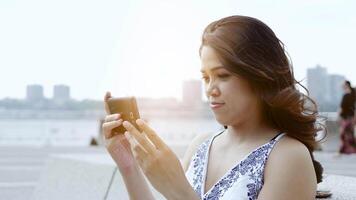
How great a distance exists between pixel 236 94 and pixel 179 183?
1.08 ft

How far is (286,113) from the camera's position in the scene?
1976 millimetres

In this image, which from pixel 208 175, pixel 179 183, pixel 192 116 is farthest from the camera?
pixel 192 116

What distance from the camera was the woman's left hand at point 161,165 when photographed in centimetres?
178

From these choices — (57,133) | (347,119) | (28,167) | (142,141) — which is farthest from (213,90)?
(57,133)

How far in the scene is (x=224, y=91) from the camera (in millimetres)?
1913

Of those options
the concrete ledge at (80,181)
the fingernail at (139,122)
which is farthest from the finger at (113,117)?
the concrete ledge at (80,181)

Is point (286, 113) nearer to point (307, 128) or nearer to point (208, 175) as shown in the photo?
point (307, 128)

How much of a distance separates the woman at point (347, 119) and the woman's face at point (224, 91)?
935 cm

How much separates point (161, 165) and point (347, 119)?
10.5 m

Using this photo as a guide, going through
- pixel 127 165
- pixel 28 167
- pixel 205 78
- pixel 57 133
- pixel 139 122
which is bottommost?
pixel 57 133

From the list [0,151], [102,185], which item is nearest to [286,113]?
[102,185]

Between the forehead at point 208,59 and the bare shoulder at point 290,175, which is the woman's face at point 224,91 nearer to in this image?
the forehead at point 208,59

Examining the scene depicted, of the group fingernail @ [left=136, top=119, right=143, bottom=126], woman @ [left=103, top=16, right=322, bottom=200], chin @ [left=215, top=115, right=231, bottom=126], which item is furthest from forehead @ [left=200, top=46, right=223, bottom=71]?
fingernail @ [left=136, top=119, right=143, bottom=126]

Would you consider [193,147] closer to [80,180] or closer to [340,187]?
[340,187]
